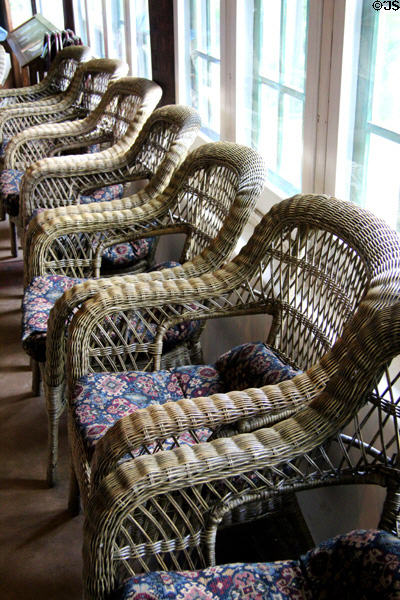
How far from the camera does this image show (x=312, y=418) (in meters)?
1.35

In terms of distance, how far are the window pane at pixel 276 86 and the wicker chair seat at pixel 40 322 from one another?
2.20ft

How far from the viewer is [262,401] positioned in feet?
4.71

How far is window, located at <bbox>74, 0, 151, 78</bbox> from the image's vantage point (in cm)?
420

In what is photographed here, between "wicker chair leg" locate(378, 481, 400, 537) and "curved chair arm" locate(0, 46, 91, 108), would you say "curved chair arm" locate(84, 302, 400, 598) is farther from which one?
"curved chair arm" locate(0, 46, 91, 108)

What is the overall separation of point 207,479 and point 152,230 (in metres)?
1.48

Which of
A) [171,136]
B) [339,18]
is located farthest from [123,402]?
[171,136]

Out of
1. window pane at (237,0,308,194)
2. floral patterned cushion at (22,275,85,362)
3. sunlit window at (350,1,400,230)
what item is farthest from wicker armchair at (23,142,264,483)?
sunlit window at (350,1,400,230)

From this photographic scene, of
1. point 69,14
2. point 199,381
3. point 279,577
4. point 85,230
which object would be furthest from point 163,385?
point 69,14

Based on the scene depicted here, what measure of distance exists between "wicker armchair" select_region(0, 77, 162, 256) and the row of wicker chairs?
0.11ft

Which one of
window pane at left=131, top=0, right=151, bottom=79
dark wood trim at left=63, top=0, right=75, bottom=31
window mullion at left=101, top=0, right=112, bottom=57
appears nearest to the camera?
window pane at left=131, top=0, right=151, bottom=79

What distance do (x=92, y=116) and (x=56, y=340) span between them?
2.01 metres

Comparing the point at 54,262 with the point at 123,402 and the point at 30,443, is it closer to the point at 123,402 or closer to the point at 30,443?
the point at 30,443

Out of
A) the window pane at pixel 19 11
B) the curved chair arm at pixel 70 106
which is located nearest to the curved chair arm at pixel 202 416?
the curved chair arm at pixel 70 106

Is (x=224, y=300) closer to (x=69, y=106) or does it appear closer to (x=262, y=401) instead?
(x=262, y=401)
